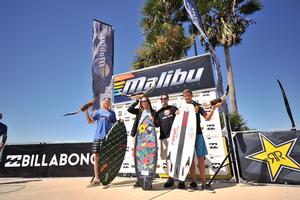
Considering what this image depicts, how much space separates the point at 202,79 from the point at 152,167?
271 centimetres

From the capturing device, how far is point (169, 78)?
5.73 meters

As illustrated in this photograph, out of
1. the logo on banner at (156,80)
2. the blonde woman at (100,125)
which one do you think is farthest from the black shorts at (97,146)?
the logo on banner at (156,80)

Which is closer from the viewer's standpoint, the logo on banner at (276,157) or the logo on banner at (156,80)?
the logo on banner at (276,157)

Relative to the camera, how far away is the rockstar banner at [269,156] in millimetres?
3680

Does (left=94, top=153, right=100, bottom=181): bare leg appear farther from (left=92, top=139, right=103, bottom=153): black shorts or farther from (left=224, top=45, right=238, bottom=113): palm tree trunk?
(left=224, top=45, right=238, bottom=113): palm tree trunk

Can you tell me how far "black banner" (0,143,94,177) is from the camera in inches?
246

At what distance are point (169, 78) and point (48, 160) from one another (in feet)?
15.6

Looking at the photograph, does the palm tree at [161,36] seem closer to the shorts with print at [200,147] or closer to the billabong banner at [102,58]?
the billabong banner at [102,58]

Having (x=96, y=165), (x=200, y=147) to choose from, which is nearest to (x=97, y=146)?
(x=96, y=165)

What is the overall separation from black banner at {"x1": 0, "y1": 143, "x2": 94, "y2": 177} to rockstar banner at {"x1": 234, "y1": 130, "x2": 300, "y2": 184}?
444cm

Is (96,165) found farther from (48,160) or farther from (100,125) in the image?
(48,160)

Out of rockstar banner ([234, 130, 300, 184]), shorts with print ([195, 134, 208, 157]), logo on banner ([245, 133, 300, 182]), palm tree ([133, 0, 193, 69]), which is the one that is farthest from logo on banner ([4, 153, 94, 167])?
palm tree ([133, 0, 193, 69])

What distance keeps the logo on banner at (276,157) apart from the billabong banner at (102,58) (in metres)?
6.84

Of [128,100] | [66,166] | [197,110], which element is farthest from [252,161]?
[66,166]
